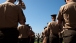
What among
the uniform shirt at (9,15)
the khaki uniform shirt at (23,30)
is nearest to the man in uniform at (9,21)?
the uniform shirt at (9,15)

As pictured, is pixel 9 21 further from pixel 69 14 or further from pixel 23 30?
pixel 23 30

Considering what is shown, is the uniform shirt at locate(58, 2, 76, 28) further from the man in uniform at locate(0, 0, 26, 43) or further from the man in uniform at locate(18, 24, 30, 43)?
the man in uniform at locate(18, 24, 30, 43)

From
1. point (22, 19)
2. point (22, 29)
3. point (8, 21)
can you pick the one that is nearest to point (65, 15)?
point (22, 19)

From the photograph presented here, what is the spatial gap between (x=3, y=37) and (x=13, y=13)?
63cm

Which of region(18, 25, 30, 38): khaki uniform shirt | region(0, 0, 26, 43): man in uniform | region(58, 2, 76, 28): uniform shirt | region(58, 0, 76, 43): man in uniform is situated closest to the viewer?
region(0, 0, 26, 43): man in uniform

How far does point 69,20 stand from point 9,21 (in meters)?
1.43

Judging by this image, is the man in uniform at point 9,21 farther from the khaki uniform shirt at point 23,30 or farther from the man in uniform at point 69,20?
the khaki uniform shirt at point 23,30

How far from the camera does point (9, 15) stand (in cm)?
442

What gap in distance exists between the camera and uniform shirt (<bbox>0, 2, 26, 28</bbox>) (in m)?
4.38

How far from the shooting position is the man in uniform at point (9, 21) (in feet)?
13.8

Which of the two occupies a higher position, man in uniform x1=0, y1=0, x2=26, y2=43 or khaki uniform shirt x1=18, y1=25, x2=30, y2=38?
khaki uniform shirt x1=18, y1=25, x2=30, y2=38

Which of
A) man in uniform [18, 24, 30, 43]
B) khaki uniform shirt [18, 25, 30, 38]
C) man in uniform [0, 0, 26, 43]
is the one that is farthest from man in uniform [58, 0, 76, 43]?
man in uniform [18, 24, 30, 43]

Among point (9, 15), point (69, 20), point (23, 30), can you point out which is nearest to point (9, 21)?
point (9, 15)

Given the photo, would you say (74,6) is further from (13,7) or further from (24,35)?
(24,35)
